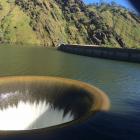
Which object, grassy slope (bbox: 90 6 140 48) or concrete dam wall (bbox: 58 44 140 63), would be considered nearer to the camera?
concrete dam wall (bbox: 58 44 140 63)

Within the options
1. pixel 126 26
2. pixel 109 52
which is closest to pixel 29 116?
pixel 109 52

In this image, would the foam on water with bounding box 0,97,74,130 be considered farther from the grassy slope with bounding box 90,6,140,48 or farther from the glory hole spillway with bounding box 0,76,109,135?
the grassy slope with bounding box 90,6,140,48

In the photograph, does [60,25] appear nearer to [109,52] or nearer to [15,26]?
[15,26]

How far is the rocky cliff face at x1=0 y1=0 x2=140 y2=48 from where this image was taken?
172 meters

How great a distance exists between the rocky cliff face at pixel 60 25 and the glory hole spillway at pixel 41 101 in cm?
13400

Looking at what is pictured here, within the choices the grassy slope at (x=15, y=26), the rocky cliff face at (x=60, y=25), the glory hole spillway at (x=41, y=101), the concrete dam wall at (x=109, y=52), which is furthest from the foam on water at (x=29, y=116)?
the grassy slope at (x=15, y=26)

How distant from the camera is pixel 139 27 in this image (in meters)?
191

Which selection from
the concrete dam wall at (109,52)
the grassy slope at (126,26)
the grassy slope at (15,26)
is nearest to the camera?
the concrete dam wall at (109,52)

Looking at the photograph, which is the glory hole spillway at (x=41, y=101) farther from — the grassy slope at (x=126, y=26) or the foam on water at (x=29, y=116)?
the grassy slope at (x=126, y=26)

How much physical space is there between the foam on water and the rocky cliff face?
446 feet

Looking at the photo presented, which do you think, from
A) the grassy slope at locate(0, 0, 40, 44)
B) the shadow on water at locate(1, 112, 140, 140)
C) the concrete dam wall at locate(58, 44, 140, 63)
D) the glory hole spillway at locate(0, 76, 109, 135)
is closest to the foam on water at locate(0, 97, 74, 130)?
the glory hole spillway at locate(0, 76, 109, 135)

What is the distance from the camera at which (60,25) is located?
184 meters

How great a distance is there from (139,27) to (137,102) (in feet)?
531

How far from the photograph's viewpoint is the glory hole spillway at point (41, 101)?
97.5ft
